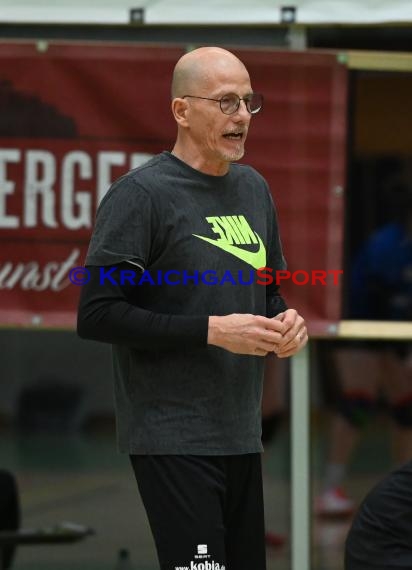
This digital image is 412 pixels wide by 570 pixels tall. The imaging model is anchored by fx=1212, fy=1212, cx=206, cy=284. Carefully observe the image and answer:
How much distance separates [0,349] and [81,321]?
17.7ft

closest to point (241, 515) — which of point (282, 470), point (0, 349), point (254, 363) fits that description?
point (254, 363)

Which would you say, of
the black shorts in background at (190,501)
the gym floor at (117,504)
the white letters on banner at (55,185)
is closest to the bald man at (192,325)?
the black shorts in background at (190,501)

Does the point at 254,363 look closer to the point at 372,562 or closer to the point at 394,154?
the point at 372,562

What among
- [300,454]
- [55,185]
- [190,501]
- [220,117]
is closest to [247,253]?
[220,117]

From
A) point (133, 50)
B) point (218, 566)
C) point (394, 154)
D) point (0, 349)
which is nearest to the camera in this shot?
point (218, 566)

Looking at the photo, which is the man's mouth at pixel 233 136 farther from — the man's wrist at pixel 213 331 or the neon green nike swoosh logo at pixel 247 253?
the man's wrist at pixel 213 331

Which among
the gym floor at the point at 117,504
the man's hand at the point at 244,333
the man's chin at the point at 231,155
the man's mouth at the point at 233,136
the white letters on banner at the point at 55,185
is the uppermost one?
the white letters on banner at the point at 55,185

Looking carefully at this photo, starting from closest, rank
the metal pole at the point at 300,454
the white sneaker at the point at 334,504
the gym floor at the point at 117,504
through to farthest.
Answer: the metal pole at the point at 300,454 → the gym floor at the point at 117,504 → the white sneaker at the point at 334,504

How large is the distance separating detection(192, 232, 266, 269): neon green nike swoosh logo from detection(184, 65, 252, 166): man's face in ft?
0.80

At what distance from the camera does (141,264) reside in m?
3.33

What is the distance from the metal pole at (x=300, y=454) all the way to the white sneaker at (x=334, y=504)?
261mm

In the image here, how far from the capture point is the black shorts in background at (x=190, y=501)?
10.9ft

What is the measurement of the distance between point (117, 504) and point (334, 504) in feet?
3.66

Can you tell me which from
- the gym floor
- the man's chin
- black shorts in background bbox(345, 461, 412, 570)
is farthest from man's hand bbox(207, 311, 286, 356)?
the gym floor
